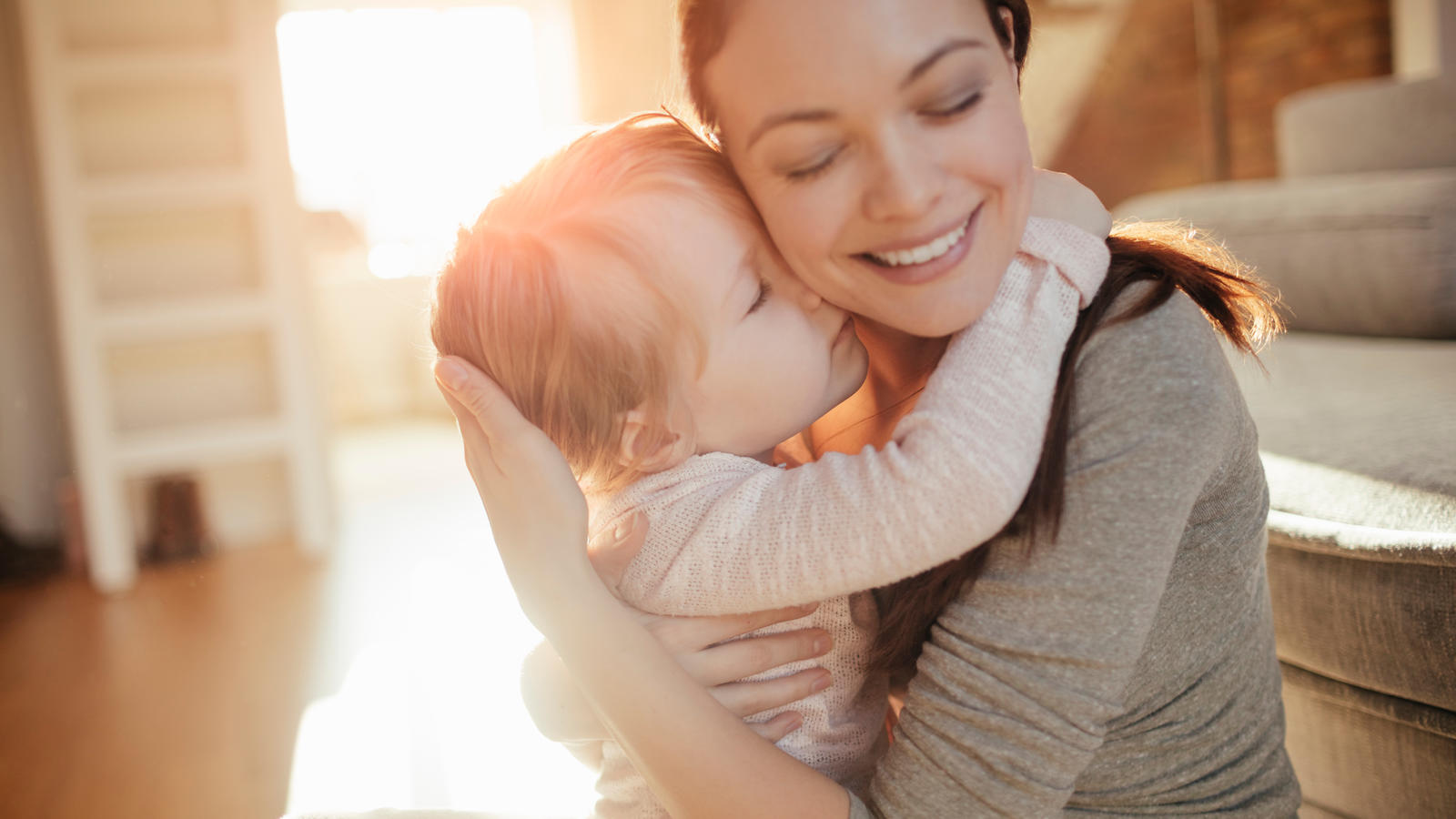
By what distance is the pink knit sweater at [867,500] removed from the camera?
0.66 meters

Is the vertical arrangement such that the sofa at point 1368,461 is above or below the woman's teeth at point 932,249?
below

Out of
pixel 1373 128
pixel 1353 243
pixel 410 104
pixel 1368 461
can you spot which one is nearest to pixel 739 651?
pixel 1368 461

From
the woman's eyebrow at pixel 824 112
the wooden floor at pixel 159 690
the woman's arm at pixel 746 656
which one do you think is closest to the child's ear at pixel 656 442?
the woman's arm at pixel 746 656

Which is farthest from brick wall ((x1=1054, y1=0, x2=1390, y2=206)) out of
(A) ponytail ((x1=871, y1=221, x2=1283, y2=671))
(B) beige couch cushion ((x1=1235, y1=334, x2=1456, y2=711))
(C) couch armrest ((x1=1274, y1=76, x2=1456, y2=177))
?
(A) ponytail ((x1=871, y1=221, x2=1283, y2=671))

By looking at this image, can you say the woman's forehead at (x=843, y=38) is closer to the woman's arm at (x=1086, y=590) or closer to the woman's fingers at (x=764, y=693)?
the woman's arm at (x=1086, y=590)

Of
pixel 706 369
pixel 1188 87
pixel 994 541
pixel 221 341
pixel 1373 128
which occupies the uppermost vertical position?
pixel 1188 87

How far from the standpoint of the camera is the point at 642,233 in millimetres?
792

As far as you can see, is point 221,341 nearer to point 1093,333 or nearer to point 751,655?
point 751,655

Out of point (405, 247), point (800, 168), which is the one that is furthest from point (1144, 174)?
point (405, 247)

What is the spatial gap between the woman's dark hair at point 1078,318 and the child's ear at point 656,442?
199mm

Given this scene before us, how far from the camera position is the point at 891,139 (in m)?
0.70

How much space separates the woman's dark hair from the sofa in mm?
124

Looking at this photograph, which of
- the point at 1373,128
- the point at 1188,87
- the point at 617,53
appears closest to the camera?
the point at 1373,128

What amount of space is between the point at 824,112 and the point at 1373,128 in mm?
1564
